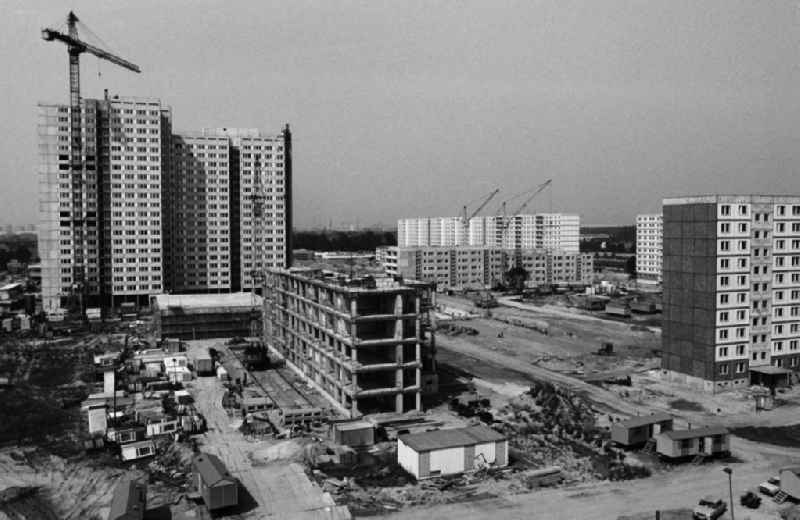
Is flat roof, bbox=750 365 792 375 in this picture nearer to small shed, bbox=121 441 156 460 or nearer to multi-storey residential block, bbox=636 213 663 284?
small shed, bbox=121 441 156 460

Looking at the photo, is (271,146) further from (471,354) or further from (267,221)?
(471,354)

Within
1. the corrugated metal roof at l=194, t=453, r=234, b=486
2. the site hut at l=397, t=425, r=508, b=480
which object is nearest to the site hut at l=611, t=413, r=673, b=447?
the site hut at l=397, t=425, r=508, b=480

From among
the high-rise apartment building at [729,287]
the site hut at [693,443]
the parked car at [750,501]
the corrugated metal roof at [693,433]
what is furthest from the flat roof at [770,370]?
the parked car at [750,501]

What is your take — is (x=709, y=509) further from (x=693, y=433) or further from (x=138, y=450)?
(x=138, y=450)

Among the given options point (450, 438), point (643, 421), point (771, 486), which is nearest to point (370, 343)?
point (450, 438)

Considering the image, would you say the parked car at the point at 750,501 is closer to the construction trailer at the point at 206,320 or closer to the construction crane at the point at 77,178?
the construction trailer at the point at 206,320
